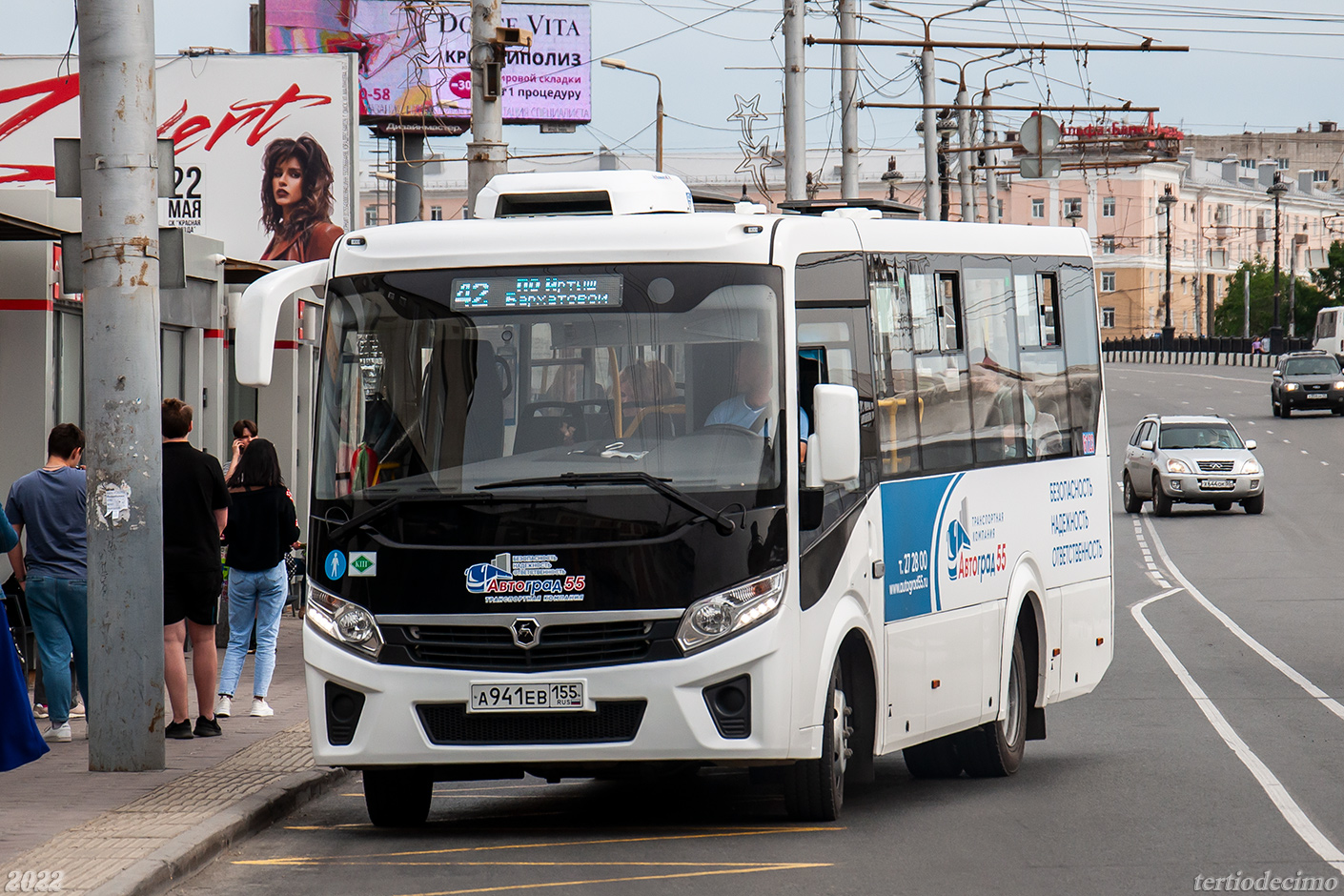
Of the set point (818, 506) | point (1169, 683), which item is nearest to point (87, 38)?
Result: point (818, 506)

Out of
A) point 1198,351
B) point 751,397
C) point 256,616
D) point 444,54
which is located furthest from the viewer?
point 1198,351

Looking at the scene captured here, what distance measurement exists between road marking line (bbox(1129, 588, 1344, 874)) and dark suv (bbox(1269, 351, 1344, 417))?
43.7 meters

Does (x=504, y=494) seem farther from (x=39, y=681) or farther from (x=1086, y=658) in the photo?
(x=39, y=681)

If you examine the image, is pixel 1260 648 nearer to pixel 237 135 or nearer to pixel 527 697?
pixel 527 697

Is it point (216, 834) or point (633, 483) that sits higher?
point (633, 483)

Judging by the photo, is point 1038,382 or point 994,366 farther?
point 1038,382

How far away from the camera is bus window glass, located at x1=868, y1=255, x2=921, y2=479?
31.2ft

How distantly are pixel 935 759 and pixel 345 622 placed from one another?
12.5 ft

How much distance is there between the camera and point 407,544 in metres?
8.55

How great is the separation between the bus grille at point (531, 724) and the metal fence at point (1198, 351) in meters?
87.6

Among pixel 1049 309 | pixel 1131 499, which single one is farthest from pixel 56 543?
pixel 1131 499

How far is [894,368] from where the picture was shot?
31.6 ft

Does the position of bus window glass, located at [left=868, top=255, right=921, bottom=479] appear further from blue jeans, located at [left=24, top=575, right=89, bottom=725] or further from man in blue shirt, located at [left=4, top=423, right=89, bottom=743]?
blue jeans, located at [left=24, top=575, right=89, bottom=725]

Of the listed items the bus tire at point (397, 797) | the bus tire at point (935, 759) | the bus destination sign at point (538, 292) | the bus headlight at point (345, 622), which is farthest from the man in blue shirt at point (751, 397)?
the bus tire at point (935, 759)
